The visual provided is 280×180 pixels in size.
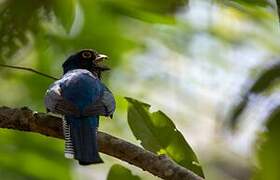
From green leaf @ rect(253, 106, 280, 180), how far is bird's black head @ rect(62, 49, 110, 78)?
62.7 inches

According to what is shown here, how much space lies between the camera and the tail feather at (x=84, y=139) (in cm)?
150

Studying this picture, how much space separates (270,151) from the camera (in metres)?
0.69

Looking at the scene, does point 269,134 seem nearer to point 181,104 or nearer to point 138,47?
point 138,47

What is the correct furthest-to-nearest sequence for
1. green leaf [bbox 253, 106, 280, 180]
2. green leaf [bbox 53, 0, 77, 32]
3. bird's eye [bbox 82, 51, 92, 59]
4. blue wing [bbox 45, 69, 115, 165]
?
bird's eye [bbox 82, 51, 92, 59] < blue wing [bbox 45, 69, 115, 165] < green leaf [bbox 53, 0, 77, 32] < green leaf [bbox 253, 106, 280, 180]

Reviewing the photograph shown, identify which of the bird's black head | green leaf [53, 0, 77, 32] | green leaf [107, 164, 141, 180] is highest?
the bird's black head

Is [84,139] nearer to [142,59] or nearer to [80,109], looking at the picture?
[80,109]

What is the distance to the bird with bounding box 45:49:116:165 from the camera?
5.06ft

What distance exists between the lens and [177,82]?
322 centimetres

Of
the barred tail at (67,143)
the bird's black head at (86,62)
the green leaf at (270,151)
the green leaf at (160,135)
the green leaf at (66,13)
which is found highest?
the bird's black head at (86,62)

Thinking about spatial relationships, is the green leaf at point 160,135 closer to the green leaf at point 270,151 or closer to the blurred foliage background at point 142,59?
the blurred foliage background at point 142,59

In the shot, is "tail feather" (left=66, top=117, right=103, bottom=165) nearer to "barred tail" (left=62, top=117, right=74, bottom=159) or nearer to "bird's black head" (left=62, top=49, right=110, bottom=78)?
"barred tail" (left=62, top=117, right=74, bottom=159)

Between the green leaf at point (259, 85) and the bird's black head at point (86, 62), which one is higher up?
the bird's black head at point (86, 62)

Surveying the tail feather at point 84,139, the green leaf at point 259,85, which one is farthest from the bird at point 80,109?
the green leaf at point 259,85

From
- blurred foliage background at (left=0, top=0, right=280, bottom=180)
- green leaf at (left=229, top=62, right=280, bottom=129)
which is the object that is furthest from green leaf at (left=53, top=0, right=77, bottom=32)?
green leaf at (left=229, top=62, right=280, bottom=129)
